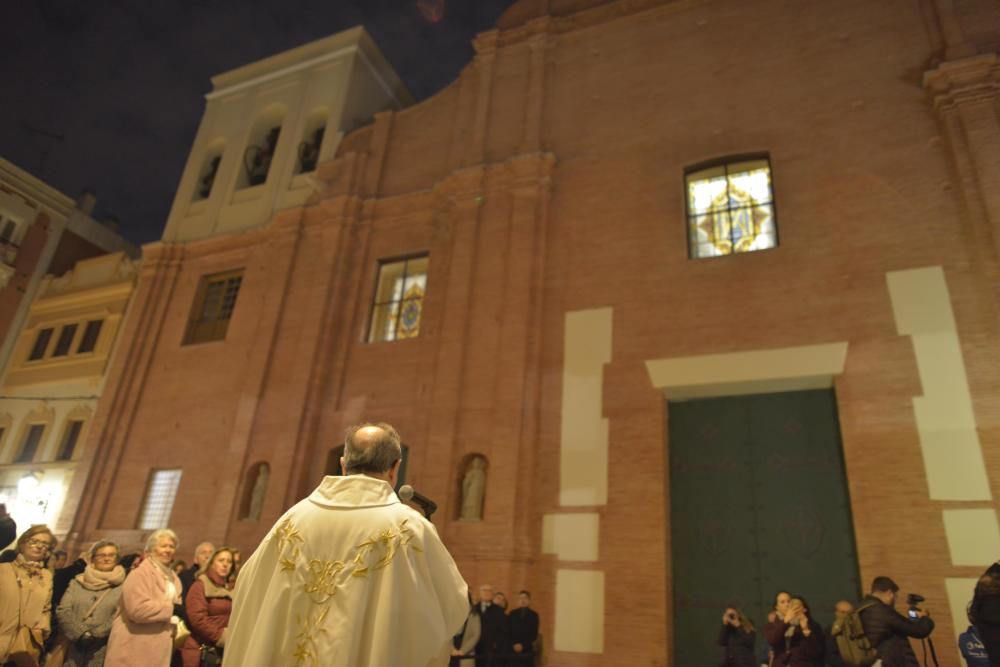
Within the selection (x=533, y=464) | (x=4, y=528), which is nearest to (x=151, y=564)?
(x=4, y=528)

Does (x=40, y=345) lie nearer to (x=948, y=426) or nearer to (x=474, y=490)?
(x=474, y=490)

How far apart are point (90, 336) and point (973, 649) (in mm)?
19400

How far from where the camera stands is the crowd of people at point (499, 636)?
895 centimetres

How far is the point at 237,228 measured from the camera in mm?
17359

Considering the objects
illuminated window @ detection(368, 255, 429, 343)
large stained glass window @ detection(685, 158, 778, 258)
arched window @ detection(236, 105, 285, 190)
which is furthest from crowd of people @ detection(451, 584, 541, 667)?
arched window @ detection(236, 105, 285, 190)

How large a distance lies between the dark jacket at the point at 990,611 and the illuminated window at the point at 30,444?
19283mm

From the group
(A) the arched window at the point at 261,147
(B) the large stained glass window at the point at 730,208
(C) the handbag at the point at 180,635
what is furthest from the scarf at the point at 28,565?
(A) the arched window at the point at 261,147

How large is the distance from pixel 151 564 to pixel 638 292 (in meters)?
8.31

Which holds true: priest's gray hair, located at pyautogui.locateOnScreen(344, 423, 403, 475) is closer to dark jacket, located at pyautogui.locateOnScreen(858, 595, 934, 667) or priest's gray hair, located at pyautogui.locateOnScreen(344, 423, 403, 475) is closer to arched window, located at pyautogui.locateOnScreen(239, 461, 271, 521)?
dark jacket, located at pyautogui.locateOnScreen(858, 595, 934, 667)

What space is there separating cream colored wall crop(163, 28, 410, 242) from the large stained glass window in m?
8.77

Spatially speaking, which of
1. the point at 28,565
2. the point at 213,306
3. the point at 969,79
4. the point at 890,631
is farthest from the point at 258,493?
the point at 969,79

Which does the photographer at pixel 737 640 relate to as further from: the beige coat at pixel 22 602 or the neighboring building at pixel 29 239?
the neighboring building at pixel 29 239

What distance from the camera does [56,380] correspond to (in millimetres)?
18531

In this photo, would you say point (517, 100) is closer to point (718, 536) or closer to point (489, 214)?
point (489, 214)
